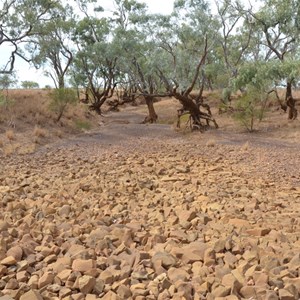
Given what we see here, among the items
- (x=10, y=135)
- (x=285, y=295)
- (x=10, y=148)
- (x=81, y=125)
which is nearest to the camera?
(x=285, y=295)

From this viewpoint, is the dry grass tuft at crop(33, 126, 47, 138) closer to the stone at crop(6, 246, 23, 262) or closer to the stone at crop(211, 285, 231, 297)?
the stone at crop(6, 246, 23, 262)

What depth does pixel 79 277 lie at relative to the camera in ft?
10.9

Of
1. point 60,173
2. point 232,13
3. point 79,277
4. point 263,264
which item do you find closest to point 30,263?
point 79,277

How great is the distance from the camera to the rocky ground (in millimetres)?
3191

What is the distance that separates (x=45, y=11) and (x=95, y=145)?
949cm

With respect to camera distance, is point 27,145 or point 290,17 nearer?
point 27,145

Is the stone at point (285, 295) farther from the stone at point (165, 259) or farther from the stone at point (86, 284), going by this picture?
the stone at point (86, 284)

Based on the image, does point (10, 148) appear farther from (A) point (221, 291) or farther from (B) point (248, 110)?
(A) point (221, 291)

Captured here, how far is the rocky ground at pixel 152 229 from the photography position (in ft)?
10.5

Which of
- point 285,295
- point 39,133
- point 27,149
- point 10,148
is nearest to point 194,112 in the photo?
point 39,133

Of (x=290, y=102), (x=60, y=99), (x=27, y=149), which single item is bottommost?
(x=27, y=149)

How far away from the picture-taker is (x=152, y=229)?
15.1 feet

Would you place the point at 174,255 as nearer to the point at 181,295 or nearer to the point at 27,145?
the point at 181,295

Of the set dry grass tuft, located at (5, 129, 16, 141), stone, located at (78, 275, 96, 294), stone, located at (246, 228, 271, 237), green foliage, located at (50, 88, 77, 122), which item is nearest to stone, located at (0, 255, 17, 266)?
stone, located at (78, 275, 96, 294)
